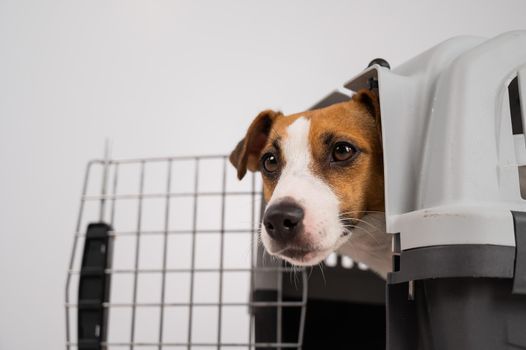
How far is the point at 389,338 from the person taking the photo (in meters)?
0.80

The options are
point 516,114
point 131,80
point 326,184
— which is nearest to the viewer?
point 516,114

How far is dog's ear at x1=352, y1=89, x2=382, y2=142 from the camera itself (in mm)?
1171

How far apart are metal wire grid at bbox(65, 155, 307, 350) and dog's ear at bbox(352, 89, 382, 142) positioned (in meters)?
0.43

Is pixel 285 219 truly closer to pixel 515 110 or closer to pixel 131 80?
pixel 515 110

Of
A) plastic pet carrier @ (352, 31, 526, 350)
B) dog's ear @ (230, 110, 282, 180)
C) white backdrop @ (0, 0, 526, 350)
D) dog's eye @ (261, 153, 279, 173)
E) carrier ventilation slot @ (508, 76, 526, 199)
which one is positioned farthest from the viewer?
white backdrop @ (0, 0, 526, 350)

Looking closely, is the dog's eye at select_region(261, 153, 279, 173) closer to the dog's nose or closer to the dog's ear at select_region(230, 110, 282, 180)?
the dog's ear at select_region(230, 110, 282, 180)

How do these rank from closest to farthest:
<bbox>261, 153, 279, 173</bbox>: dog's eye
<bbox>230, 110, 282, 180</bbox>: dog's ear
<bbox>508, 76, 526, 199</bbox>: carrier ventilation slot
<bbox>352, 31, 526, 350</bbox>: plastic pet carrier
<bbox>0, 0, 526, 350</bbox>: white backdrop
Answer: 1. <bbox>352, 31, 526, 350</bbox>: plastic pet carrier
2. <bbox>508, 76, 526, 199</bbox>: carrier ventilation slot
3. <bbox>261, 153, 279, 173</bbox>: dog's eye
4. <bbox>230, 110, 282, 180</bbox>: dog's ear
5. <bbox>0, 0, 526, 350</bbox>: white backdrop

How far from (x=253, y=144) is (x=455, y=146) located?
0.70 metres

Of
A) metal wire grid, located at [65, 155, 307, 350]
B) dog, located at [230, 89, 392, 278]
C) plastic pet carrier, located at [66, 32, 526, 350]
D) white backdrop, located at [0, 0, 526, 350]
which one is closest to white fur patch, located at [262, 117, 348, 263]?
dog, located at [230, 89, 392, 278]

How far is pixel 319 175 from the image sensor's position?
1097mm

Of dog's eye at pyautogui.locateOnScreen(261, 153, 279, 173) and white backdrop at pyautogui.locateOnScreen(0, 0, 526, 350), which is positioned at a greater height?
white backdrop at pyautogui.locateOnScreen(0, 0, 526, 350)

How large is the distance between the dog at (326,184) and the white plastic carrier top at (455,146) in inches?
7.1

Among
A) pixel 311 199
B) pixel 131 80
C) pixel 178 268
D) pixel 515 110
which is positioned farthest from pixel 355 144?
pixel 131 80

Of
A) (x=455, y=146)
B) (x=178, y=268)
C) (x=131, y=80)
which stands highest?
(x=131, y=80)
